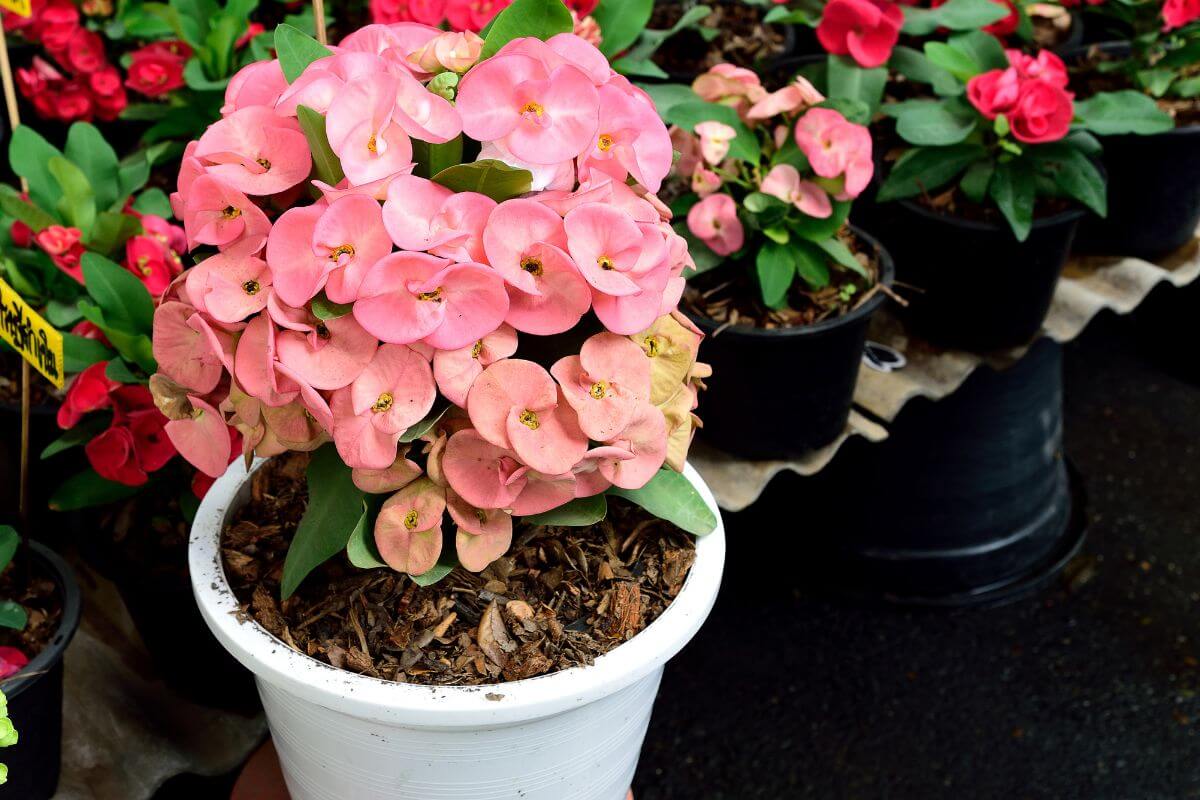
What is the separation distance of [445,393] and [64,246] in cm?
79

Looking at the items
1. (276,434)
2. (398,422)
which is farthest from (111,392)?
(398,422)

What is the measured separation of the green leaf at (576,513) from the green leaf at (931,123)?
0.87 meters

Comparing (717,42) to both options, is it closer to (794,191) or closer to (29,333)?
(794,191)

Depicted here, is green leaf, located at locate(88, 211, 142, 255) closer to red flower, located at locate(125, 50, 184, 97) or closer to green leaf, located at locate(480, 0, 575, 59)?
red flower, located at locate(125, 50, 184, 97)

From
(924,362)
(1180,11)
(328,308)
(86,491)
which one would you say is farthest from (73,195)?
(1180,11)

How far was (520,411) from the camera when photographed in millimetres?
881

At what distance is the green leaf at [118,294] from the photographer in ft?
4.06

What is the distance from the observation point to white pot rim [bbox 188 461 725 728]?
89cm

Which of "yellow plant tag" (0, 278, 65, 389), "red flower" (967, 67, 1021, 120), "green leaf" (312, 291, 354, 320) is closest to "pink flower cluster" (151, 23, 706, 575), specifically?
"green leaf" (312, 291, 354, 320)

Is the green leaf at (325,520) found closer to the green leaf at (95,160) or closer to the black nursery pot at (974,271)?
the green leaf at (95,160)

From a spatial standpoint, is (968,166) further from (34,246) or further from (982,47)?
(34,246)

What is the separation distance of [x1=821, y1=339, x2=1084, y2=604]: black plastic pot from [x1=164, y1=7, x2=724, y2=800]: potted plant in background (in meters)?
0.92

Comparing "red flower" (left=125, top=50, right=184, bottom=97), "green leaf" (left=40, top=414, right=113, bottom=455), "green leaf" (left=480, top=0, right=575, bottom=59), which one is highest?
"green leaf" (left=480, top=0, right=575, bottom=59)

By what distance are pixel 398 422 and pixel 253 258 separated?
17 centimetres
